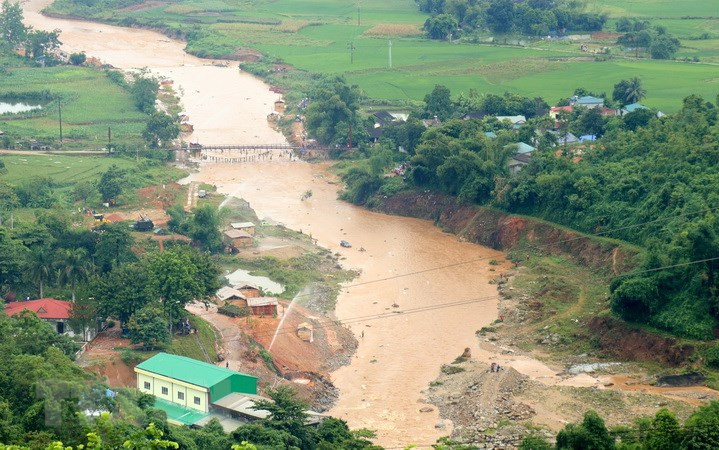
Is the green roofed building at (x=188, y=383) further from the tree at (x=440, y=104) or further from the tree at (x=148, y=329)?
the tree at (x=440, y=104)

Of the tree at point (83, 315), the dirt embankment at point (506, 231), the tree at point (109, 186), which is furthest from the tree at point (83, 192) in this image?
the tree at point (83, 315)

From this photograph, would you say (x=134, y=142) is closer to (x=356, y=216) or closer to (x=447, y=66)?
(x=356, y=216)

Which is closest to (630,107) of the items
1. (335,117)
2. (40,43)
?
(335,117)

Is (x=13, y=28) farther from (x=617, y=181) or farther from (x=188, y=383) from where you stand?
(x=188, y=383)

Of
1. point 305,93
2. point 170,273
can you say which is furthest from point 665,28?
point 170,273

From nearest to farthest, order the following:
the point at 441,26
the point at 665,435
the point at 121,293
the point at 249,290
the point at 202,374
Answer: the point at 665,435 → the point at 202,374 → the point at 121,293 → the point at 249,290 → the point at 441,26

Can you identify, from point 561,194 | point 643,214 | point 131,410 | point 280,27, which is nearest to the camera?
point 131,410
